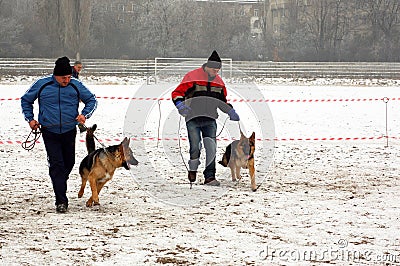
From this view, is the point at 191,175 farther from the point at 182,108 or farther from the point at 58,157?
the point at 58,157

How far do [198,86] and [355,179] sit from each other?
10.1ft

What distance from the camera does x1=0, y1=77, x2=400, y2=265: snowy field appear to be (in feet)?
19.1

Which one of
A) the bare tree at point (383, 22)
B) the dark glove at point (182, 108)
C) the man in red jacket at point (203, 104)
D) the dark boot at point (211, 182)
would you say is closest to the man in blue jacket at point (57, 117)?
the dark glove at point (182, 108)

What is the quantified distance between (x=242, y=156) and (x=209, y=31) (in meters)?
47.7

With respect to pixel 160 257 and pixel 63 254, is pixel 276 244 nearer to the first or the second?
pixel 160 257

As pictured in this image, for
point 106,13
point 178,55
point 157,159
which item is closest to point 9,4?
point 106,13

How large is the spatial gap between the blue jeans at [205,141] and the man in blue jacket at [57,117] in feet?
7.11

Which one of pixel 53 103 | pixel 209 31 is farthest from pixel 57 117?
pixel 209 31

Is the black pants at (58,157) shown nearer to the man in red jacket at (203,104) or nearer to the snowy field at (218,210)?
the snowy field at (218,210)

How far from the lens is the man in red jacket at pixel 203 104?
9039 millimetres

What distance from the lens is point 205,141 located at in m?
9.45

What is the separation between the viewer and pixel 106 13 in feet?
185

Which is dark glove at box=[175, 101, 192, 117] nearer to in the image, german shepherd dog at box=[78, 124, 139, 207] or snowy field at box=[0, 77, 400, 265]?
snowy field at box=[0, 77, 400, 265]

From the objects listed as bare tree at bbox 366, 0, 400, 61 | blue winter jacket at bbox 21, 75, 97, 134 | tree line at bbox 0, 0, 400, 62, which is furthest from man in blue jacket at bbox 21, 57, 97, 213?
bare tree at bbox 366, 0, 400, 61
